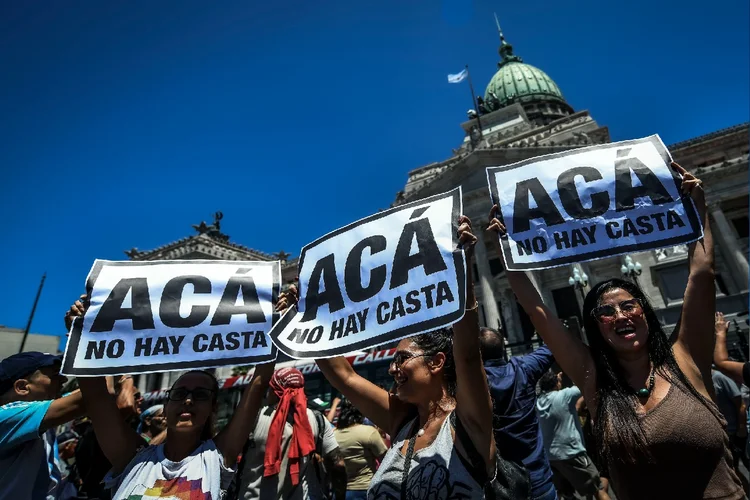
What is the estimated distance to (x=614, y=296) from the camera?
2379 mm

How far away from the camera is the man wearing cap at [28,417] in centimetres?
247

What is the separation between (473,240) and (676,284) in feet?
91.0

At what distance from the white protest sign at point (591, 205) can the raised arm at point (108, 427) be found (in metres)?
2.67

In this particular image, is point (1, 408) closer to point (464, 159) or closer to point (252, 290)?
point (252, 290)

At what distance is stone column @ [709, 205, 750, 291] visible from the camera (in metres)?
22.0

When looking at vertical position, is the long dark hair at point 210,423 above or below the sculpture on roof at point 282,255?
below

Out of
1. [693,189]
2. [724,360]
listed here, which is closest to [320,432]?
[724,360]

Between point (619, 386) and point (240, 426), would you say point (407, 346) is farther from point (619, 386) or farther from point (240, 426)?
point (240, 426)

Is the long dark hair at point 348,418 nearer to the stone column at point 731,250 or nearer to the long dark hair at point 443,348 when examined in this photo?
the long dark hair at point 443,348

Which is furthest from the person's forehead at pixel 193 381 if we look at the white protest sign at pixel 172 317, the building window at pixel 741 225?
the building window at pixel 741 225

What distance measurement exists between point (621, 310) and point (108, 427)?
122 inches

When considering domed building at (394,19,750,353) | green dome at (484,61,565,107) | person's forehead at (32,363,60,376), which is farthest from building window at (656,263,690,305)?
green dome at (484,61,565,107)

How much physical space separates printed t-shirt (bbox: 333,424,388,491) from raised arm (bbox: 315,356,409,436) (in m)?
2.51

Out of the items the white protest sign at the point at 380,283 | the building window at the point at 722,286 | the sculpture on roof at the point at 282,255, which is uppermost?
the sculpture on roof at the point at 282,255
